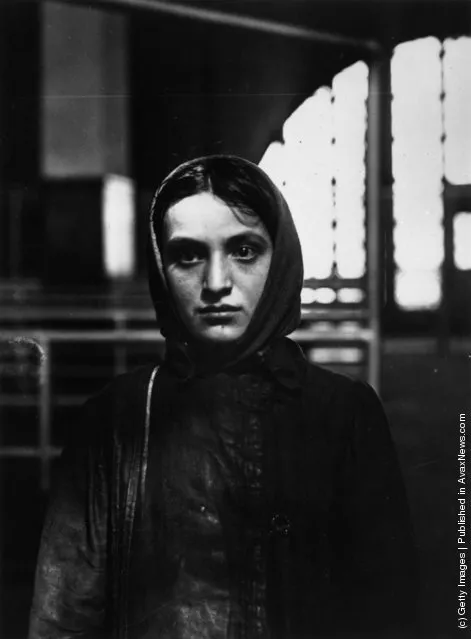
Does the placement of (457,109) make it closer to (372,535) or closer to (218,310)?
(218,310)

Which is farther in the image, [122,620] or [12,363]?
[12,363]

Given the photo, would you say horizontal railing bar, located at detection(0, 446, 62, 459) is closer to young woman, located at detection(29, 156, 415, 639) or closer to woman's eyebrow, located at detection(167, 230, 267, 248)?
A: young woman, located at detection(29, 156, 415, 639)

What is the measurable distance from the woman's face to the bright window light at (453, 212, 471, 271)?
659mm

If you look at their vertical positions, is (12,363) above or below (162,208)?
below

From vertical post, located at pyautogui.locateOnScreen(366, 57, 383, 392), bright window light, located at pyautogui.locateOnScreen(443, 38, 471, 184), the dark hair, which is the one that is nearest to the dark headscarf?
the dark hair

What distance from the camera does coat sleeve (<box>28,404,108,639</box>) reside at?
7.89 feet

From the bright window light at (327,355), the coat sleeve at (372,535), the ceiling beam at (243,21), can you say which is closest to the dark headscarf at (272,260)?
the bright window light at (327,355)

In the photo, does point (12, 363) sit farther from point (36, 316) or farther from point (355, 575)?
point (355, 575)

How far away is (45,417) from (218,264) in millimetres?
820

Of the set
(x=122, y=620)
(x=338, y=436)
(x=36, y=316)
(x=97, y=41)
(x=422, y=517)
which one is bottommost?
(x=122, y=620)

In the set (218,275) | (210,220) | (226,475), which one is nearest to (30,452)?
(226,475)

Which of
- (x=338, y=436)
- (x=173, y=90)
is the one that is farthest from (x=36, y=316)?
(x=338, y=436)

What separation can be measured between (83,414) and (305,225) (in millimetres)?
990

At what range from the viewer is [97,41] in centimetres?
254
